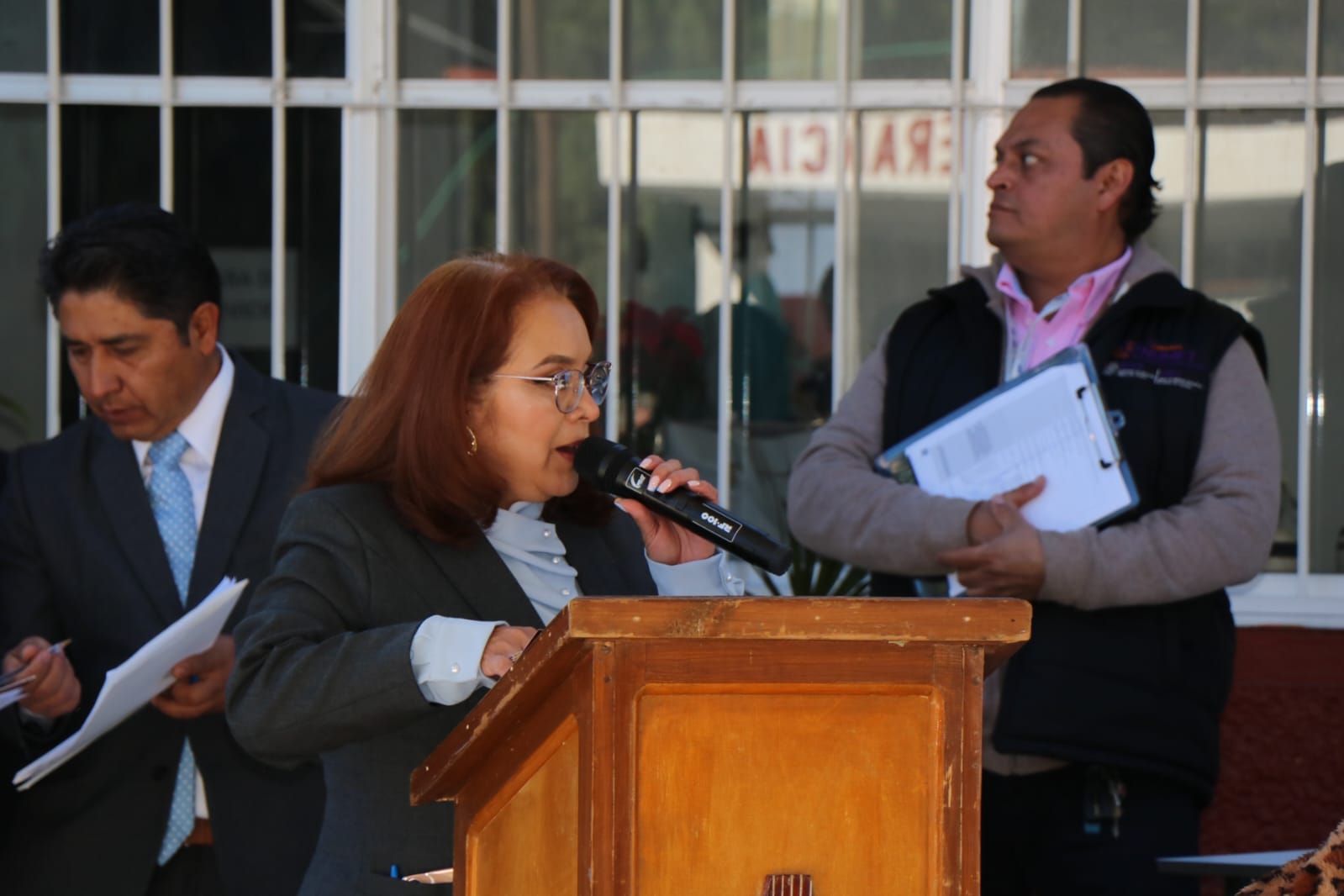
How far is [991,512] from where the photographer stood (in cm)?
327

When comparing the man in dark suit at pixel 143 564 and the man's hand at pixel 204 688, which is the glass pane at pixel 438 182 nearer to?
the man in dark suit at pixel 143 564

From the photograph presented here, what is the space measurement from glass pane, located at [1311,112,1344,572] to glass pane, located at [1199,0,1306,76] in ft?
0.86

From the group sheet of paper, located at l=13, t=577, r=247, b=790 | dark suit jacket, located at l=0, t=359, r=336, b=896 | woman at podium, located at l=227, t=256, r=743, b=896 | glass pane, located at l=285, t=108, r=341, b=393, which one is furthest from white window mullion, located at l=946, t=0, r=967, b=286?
sheet of paper, located at l=13, t=577, r=247, b=790

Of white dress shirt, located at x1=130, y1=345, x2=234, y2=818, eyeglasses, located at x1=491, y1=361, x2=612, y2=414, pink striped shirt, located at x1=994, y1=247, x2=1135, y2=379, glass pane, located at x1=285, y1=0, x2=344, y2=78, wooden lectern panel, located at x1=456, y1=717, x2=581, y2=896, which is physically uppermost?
glass pane, located at x1=285, y1=0, x2=344, y2=78

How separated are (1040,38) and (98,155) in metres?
2.58

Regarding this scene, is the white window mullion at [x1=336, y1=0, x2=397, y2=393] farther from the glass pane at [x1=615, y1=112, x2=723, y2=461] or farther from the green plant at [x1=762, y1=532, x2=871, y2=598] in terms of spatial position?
the green plant at [x1=762, y1=532, x2=871, y2=598]

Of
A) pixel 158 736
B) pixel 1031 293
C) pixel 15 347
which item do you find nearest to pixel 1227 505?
pixel 1031 293

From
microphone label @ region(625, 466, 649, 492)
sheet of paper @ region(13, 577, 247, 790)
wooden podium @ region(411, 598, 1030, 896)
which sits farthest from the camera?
sheet of paper @ region(13, 577, 247, 790)

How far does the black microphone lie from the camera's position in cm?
223

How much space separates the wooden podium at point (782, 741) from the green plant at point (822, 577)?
276 centimetres

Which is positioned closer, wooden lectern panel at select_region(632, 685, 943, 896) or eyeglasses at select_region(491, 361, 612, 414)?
wooden lectern panel at select_region(632, 685, 943, 896)

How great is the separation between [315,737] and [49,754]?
902 millimetres

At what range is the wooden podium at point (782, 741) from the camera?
1559mm

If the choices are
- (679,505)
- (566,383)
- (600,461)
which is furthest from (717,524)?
(566,383)
